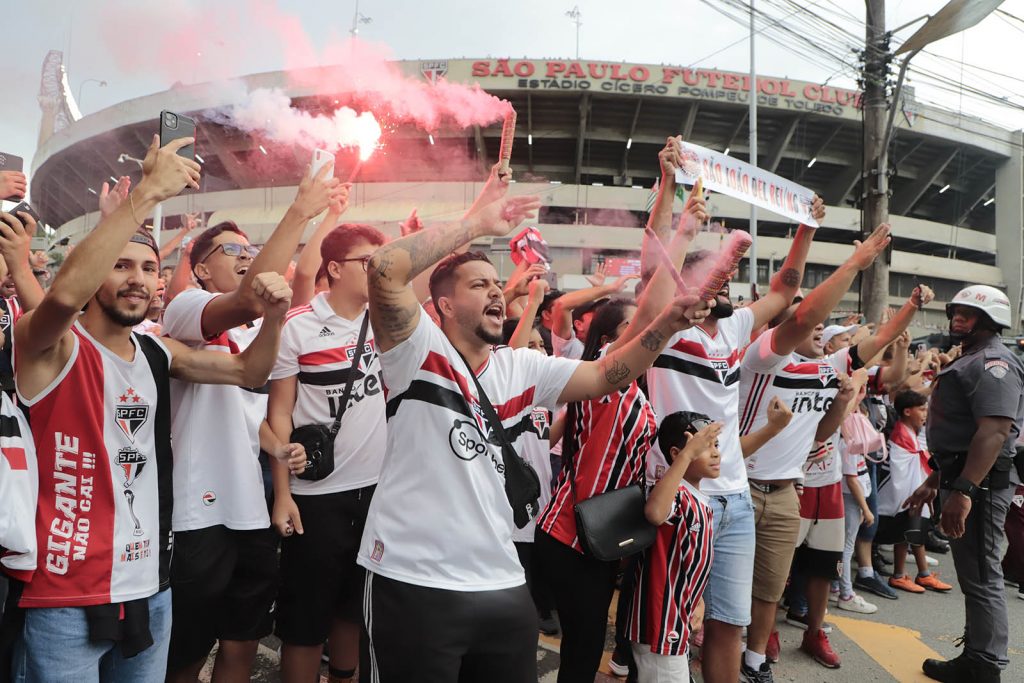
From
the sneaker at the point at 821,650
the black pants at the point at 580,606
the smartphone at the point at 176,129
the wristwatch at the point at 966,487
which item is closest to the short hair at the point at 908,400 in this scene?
the wristwatch at the point at 966,487

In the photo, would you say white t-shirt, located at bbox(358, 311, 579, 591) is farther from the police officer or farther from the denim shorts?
the police officer

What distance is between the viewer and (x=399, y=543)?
85.0 inches

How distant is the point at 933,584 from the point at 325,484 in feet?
19.3

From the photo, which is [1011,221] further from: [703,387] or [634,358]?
[634,358]

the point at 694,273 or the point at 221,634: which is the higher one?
the point at 694,273

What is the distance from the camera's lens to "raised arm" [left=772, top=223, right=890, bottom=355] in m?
3.77

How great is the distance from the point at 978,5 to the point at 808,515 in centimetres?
619

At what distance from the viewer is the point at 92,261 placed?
201cm

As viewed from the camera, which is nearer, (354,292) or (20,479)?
(20,479)

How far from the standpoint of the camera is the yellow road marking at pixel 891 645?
4432 millimetres

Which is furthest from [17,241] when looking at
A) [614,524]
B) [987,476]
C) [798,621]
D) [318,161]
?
[798,621]

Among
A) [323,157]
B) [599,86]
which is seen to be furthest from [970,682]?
[599,86]

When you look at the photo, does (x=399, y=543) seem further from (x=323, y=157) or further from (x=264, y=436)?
(x=323, y=157)

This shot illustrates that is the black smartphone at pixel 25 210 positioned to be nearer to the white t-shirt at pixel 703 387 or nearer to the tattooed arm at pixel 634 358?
the tattooed arm at pixel 634 358
